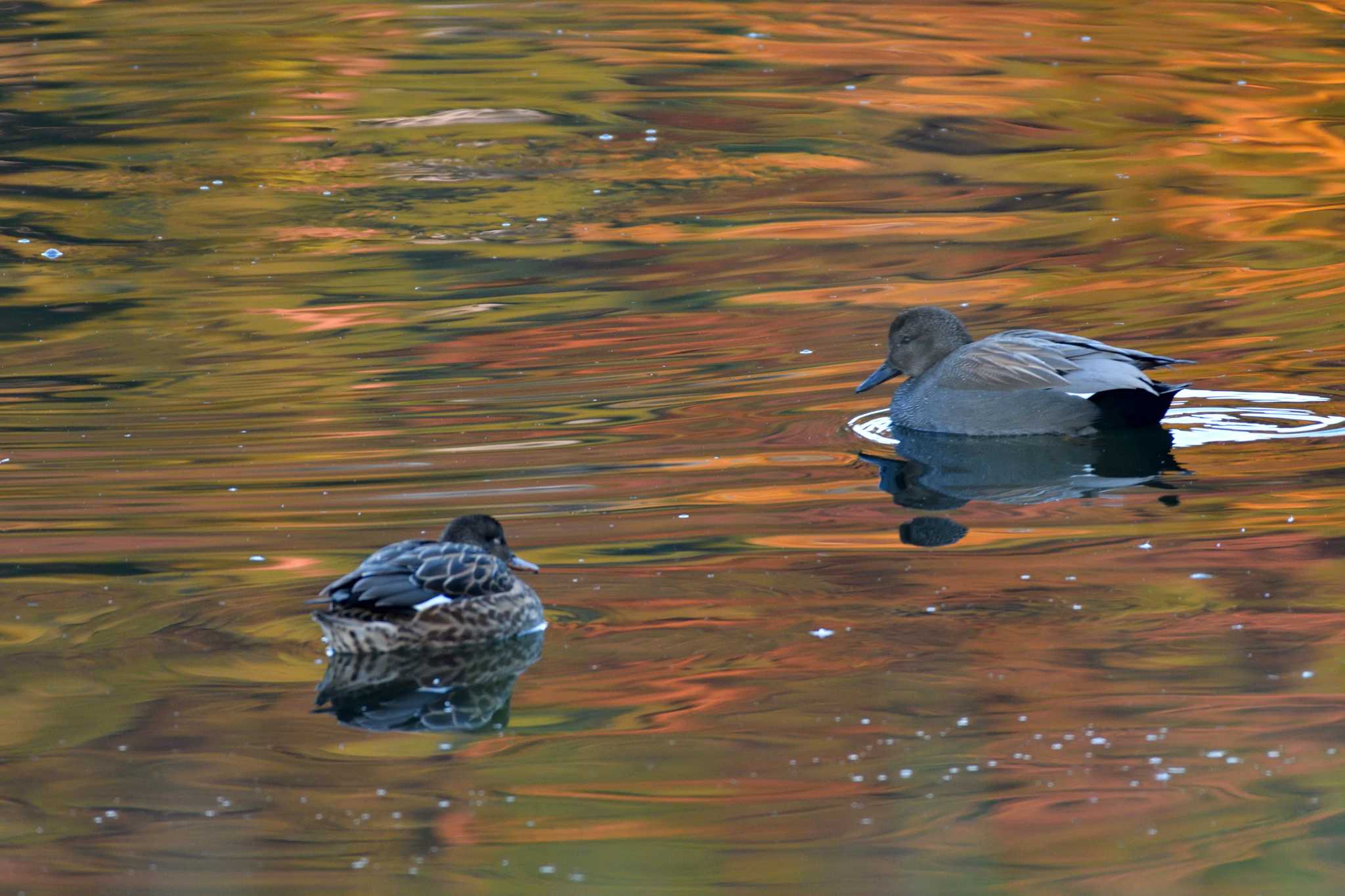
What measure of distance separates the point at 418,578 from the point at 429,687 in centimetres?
32

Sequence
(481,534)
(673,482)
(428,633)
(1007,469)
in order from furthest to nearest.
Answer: (1007,469) < (673,482) < (481,534) < (428,633)

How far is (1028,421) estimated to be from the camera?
→ 27.7 feet

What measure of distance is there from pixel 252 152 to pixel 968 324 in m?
6.85

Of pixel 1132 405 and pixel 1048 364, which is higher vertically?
pixel 1048 364

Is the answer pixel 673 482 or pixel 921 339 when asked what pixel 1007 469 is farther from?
pixel 673 482

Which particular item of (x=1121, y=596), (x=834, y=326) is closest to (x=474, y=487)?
(x=1121, y=596)

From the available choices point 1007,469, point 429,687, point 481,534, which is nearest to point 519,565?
point 481,534

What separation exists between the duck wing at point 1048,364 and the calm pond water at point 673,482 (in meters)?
0.30

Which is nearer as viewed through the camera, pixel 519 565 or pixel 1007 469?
pixel 519 565

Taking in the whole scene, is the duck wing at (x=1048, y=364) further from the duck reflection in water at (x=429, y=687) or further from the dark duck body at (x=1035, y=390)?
the duck reflection in water at (x=429, y=687)

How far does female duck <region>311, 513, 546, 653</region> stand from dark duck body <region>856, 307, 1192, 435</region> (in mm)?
2953

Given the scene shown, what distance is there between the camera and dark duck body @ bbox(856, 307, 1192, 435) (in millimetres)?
8273

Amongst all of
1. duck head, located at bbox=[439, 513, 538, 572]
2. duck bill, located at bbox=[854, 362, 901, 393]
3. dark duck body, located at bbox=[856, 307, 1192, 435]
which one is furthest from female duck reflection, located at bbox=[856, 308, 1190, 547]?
duck head, located at bbox=[439, 513, 538, 572]

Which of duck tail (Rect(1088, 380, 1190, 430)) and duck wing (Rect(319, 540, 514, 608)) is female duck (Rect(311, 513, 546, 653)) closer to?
duck wing (Rect(319, 540, 514, 608))
